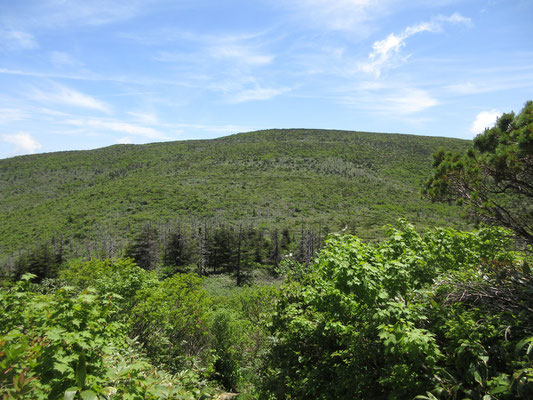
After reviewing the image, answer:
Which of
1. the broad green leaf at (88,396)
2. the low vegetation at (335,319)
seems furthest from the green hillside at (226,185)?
the broad green leaf at (88,396)

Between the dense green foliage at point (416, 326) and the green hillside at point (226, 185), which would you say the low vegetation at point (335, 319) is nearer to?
the dense green foliage at point (416, 326)

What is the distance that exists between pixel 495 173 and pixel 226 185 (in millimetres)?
94003

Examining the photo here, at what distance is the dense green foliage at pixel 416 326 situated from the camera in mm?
3217

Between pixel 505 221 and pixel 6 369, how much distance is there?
849 cm

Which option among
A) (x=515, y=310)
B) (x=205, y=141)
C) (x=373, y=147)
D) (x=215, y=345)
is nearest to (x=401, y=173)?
(x=373, y=147)

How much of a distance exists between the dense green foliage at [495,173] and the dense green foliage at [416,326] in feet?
3.08

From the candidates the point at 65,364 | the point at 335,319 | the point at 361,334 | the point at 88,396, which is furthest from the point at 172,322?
the point at 88,396

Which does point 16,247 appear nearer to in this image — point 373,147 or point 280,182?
point 280,182

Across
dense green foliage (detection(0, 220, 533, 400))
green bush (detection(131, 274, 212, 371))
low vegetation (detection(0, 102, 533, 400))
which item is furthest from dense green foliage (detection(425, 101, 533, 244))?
green bush (detection(131, 274, 212, 371))

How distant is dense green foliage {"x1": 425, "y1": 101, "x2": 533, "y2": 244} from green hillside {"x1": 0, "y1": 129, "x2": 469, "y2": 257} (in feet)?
153

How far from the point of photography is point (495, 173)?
6223 millimetres

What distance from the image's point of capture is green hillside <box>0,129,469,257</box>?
73688mm

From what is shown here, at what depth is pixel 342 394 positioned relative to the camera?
15.1 feet

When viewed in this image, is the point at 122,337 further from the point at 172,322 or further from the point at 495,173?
the point at 172,322
